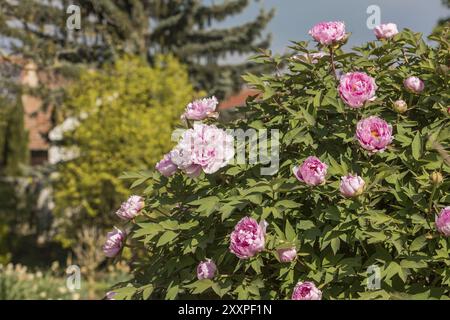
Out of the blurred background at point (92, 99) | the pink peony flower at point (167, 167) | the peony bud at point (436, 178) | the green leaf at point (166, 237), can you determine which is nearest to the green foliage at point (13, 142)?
the blurred background at point (92, 99)

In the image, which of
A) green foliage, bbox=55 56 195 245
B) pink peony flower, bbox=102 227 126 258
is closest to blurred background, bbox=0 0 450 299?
green foliage, bbox=55 56 195 245

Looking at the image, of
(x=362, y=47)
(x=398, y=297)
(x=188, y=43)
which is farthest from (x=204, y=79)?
(x=398, y=297)

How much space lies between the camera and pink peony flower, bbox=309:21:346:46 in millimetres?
2635

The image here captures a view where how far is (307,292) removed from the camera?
217 centimetres

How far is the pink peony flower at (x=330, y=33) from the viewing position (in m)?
2.63

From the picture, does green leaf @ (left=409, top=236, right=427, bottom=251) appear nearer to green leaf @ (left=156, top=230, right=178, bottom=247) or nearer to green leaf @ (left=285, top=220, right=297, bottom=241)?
green leaf @ (left=285, top=220, right=297, bottom=241)

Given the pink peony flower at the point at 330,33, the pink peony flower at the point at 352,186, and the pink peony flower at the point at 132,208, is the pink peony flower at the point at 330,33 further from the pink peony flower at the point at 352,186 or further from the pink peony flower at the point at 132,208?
the pink peony flower at the point at 132,208

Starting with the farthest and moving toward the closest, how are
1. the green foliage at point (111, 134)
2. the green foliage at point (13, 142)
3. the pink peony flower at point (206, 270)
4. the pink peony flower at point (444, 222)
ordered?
the green foliage at point (13, 142)
the green foliage at point (111, 134)
the pink peony flower at point (206, 270)
the pink peony flower at point (444, 222)

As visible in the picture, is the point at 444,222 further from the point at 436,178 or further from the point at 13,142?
the point at 13,142

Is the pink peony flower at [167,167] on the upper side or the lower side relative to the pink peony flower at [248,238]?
upper

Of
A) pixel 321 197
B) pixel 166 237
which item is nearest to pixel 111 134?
pixel 166 237

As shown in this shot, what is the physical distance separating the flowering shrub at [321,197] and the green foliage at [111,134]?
8.25 m

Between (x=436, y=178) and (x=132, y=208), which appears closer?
(x=436, y=178)

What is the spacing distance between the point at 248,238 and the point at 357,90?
2.51 ft
